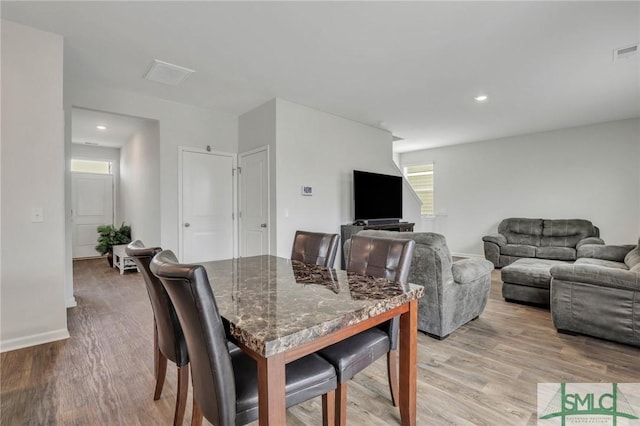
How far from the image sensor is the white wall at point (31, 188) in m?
2.44

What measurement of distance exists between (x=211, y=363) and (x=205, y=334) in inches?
3.9

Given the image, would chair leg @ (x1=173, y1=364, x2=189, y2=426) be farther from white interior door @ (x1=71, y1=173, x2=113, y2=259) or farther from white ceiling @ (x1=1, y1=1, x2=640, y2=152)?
white interior door @ (x1=71, y1=173, x2=113, y2=259)

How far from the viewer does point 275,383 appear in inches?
35.8

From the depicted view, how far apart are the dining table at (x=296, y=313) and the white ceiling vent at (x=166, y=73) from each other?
240 cm

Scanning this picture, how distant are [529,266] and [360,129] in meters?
3.23

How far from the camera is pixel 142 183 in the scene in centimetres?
527

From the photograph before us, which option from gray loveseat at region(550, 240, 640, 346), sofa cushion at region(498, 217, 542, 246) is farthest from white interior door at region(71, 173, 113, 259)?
sofa cushion at region(498, 217, 542, 246)

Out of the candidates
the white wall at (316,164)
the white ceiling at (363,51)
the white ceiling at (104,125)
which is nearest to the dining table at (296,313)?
the white ceiling at (363,51)

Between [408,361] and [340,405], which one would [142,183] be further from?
[408,361]

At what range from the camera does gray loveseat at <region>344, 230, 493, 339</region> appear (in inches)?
102

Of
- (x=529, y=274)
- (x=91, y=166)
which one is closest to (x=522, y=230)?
(x=529, y=274)

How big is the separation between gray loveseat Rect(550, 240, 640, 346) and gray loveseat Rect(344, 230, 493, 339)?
2.39 ft

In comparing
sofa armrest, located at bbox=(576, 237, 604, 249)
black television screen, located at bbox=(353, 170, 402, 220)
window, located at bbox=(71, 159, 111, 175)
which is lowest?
sofa armrest, located at bbox=(576, 237, 604, 249)

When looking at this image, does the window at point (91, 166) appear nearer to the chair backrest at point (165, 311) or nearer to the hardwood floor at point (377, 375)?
the hardwood floor at point (377, 375)
